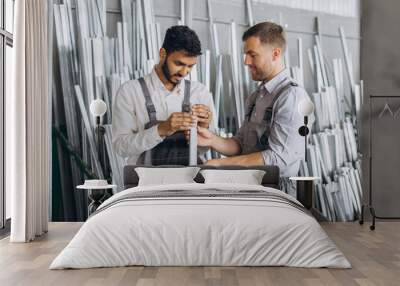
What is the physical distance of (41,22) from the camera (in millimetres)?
7039

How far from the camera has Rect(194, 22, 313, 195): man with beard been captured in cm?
795

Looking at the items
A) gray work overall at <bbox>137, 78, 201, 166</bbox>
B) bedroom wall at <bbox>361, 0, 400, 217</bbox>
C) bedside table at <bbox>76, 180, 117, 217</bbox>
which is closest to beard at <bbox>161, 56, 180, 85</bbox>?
gray work overall at <bbox>137, 78, 201, 166</bbox>

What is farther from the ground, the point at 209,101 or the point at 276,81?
the point at 276,81

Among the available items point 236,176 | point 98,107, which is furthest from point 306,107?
point 98,107

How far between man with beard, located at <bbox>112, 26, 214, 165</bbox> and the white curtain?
4.34 ft

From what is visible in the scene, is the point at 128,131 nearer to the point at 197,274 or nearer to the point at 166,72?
the point at 166,72

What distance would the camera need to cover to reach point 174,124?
795 cm

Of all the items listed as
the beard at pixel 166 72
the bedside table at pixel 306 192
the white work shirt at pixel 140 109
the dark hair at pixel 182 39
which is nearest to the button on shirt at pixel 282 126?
the bedside table at pixel 306 192

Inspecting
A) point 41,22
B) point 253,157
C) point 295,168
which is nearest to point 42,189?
point 41,22

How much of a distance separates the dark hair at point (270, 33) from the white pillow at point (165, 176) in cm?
196

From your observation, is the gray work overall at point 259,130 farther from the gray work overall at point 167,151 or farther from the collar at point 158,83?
the collar at point 158,83

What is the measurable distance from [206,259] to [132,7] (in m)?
4.20

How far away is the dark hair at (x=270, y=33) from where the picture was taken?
813 centimetres

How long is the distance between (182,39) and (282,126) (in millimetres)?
1736
